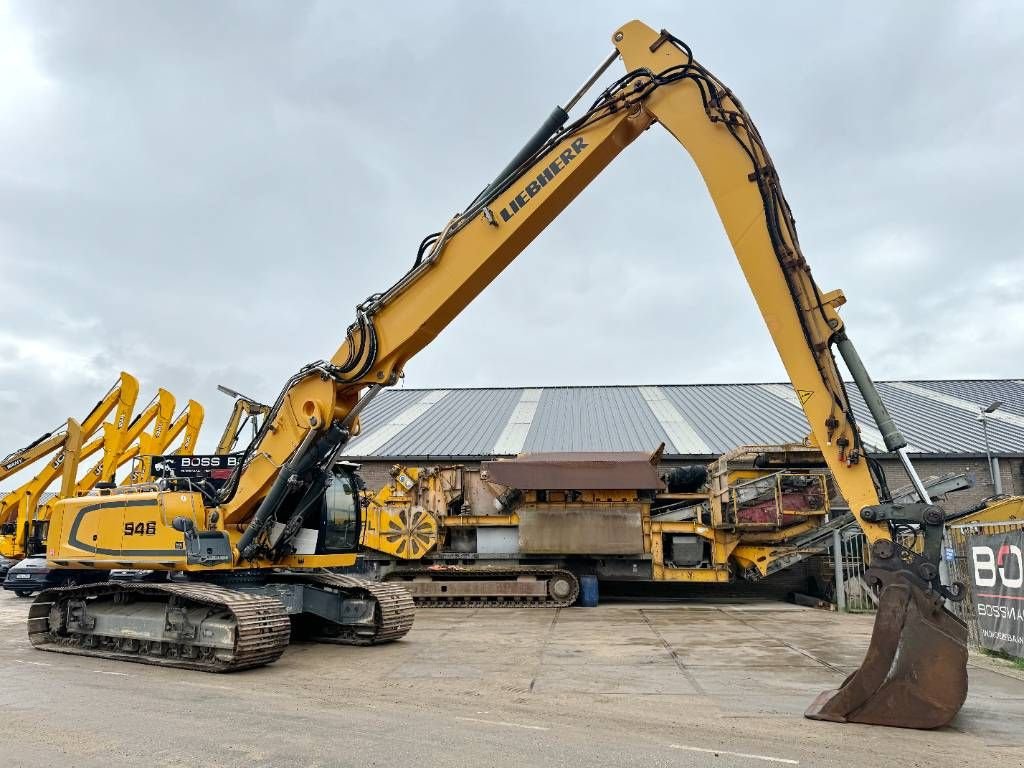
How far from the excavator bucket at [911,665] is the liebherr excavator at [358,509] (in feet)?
0.04

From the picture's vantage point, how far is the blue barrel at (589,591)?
16219 mm

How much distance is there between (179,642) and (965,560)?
10128mm

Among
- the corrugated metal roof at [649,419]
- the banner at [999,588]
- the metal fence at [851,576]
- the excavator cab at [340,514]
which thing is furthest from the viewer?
the corrugated metal roof at [649,419]

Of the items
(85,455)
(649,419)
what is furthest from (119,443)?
(649,419)

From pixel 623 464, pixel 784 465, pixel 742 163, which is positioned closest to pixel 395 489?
pixel 623 464

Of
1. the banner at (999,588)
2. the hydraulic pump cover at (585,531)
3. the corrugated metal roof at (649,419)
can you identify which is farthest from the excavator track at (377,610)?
the corrugated metal roof at (649,419)

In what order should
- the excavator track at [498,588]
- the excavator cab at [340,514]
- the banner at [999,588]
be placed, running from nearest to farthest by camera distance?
the banner at [999,588] → the excavator cab at [340,514] → the excavator track at [498,588]

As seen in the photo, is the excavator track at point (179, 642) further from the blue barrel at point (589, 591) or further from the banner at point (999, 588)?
the blue barrel at point (589, 591)

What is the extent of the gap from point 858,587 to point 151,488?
14046 mm

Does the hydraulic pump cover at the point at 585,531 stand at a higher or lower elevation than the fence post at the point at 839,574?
higher

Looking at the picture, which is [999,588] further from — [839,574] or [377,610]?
[377,610]

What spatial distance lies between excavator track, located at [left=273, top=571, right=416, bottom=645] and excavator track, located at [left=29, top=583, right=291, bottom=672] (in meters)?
1.29

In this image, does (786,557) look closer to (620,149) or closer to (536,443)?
(536,443)

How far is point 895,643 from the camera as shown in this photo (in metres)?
5.34
